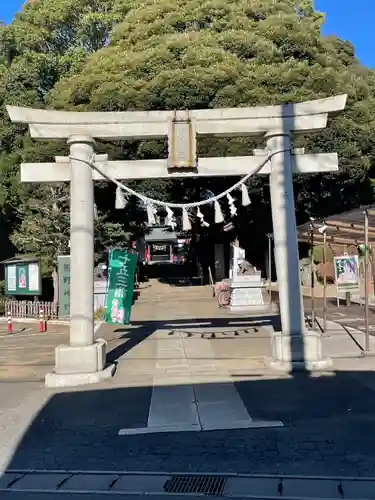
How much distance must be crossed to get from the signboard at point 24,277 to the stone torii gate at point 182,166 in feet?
37.8

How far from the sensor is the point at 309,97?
24484 millimetres

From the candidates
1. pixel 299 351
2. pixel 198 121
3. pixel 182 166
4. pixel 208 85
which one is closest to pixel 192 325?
pixel 299 351

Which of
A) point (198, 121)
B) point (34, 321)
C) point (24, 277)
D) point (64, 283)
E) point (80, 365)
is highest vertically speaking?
point (198, 121)

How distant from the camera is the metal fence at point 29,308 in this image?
20125mm

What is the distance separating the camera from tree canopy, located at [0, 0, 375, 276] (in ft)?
80.8

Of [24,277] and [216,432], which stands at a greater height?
[24,277]

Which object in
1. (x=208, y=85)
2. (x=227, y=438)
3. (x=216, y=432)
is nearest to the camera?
(x=227, y=438)

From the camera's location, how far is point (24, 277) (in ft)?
68.2

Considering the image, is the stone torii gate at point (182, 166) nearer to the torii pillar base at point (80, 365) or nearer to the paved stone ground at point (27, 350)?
the torii pillar base at point (80, 365)

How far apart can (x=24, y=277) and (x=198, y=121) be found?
13363mm

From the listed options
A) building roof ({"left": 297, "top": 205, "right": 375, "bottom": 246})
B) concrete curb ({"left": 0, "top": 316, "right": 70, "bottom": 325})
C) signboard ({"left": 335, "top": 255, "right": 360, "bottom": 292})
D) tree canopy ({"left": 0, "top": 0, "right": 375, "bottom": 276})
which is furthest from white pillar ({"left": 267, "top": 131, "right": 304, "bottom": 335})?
tree canopy ({"left": 0, "top": 0, "right": 375, "bottom": 276})

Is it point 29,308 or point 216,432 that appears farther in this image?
point 29,308

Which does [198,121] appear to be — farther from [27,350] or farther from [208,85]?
[208,85]

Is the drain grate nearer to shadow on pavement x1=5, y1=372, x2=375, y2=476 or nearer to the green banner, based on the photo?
shadow on pavement x1=5, y1=372, x2=375, y2=476
